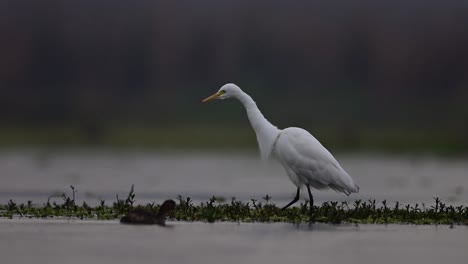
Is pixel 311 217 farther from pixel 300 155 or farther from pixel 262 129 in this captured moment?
pixel 262 129

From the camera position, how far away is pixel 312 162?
56.5 ft

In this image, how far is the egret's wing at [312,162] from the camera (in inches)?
675

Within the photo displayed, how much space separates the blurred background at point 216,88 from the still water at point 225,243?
6955 millimetres

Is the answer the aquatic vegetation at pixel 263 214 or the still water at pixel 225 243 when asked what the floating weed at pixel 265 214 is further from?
the still water at pixel 225 243

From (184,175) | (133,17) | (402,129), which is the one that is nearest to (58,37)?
(133,17)

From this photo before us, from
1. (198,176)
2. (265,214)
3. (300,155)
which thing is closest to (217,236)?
(265,214)

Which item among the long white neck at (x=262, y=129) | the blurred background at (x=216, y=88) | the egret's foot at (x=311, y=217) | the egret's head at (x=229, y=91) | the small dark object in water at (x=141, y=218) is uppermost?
the blurred background at (x=216, y=88)

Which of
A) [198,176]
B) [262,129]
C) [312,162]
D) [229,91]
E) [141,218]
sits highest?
[198,176]

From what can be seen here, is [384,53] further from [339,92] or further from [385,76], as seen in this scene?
[339,92]

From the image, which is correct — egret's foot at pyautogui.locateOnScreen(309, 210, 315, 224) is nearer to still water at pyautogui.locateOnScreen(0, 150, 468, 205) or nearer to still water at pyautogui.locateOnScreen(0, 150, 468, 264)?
still water at pyautogui.locateOnScreen(0, 150, 468, 264)

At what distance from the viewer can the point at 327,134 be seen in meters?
49.7

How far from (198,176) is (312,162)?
40.4 ft

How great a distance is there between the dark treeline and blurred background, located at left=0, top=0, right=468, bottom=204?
0.20 m

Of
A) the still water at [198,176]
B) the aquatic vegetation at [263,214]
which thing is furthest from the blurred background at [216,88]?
the aquatic vegetation at [263,214]
